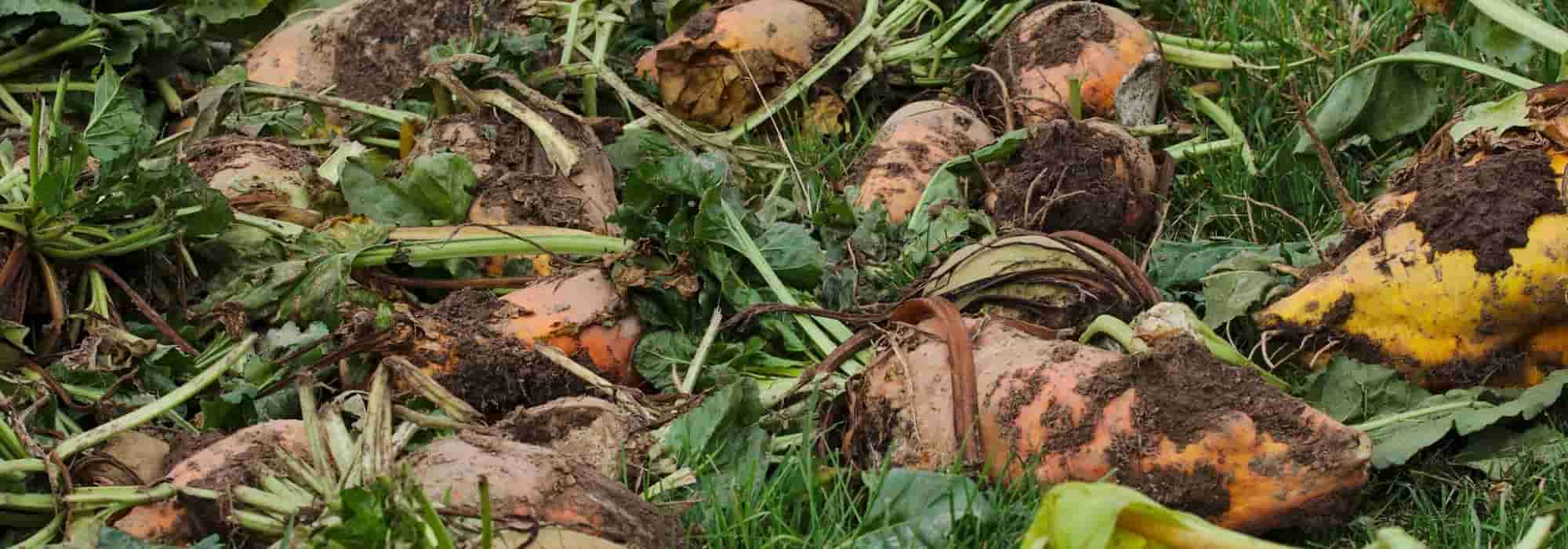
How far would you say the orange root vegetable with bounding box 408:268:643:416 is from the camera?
9.25 ft

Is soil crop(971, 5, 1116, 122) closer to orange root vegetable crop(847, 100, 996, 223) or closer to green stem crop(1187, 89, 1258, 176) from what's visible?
orange root vegetable crop(847, 100, 996, 223)

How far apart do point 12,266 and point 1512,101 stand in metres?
2.67

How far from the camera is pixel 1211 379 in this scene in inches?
94.8

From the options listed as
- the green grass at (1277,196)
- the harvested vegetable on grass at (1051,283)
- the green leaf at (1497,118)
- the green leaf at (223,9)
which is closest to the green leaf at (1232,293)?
the harvested vegetable on grass at (1051,283)

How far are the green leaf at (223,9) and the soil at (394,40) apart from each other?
1.25 feet

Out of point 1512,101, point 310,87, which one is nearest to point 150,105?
point 310,87

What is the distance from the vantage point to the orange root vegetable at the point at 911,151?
3578 millimetres

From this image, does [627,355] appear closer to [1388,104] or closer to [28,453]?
[28,453]

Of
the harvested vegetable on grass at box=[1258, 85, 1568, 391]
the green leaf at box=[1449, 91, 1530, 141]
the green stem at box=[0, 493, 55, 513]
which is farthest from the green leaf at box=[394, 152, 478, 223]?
the green leaf at box=[1449, 91, 1530, 141]

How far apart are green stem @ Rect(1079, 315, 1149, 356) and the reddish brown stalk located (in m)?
1.58

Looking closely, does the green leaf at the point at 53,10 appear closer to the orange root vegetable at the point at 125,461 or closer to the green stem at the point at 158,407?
the green stem at the point at 158,407

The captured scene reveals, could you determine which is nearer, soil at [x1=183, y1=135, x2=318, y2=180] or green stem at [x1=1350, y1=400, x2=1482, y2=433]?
green stem at [x1=1350, y1=400, x2=1482, y2=433]

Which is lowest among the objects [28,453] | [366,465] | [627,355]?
[627,355]

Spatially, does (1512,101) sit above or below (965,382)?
above
